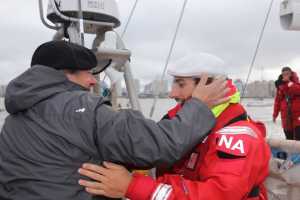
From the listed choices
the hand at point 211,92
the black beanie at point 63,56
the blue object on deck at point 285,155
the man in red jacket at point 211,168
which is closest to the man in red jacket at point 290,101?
the blue object on deck at point 285,155

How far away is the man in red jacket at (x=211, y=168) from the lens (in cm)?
174

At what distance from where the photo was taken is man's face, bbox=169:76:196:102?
2.01m

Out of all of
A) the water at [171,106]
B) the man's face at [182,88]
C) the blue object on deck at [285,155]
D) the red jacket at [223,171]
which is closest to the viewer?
the red jacket at [223,171]

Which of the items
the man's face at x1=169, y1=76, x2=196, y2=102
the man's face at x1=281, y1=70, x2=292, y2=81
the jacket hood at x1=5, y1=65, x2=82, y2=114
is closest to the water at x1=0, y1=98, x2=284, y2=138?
the jacket hood at x1=5, y1=65, x2=82, y2=114

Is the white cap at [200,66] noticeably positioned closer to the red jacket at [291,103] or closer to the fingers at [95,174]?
the fingers at [95,174]

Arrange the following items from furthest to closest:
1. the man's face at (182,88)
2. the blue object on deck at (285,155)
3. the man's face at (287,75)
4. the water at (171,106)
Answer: the man's face at (287,75), the water at (171,106), the blue object on deck at (285,155), the man's face at (182,88)

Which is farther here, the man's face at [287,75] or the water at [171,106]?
the man's face at [287,75]

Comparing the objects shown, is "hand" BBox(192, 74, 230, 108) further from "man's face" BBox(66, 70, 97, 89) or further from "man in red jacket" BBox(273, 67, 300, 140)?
"man in red jacket" BBox(273, 67, 300, 140)

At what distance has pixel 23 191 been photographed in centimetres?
169

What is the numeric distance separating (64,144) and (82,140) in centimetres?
7

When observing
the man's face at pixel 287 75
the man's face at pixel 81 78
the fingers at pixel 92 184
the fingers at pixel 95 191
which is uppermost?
the man's face at pixel 81 78

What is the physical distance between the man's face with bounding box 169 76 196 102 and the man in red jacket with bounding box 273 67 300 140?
5290mm

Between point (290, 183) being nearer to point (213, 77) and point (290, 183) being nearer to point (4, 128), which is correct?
point (213, 77)

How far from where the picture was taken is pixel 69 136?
164 centimetres
